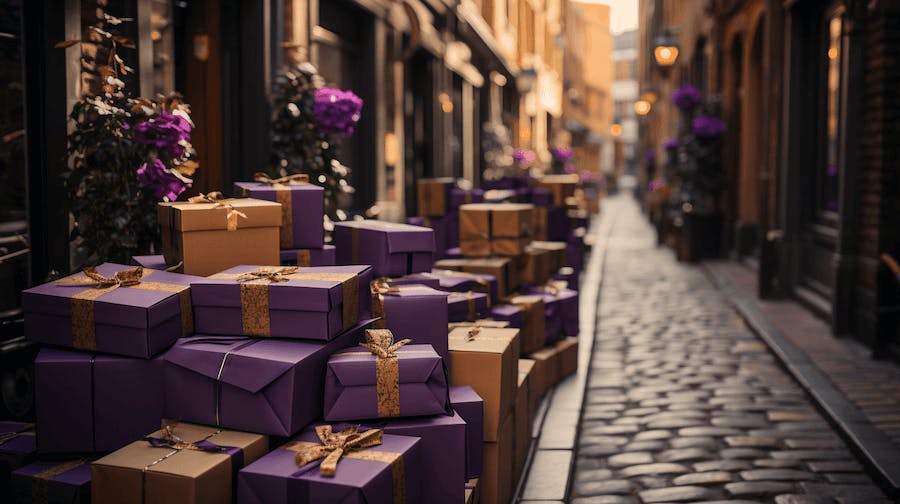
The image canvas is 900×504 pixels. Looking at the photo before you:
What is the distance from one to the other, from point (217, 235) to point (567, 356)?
3860 millimetres

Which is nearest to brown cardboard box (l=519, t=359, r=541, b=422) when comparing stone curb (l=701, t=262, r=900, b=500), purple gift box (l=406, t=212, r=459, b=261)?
stone curb (l=701, t=262, r=900, b=500)

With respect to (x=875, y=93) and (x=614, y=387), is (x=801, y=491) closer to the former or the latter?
(x=614, y=387)

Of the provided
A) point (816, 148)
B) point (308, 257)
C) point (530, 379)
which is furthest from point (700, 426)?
point (816, 148)

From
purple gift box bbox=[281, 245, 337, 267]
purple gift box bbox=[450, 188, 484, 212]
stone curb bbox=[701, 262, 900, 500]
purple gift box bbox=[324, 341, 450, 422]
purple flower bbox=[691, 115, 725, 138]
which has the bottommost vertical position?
stone curb bbox=[701, 262, 900, 500]

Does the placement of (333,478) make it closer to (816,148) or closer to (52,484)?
(52,484)

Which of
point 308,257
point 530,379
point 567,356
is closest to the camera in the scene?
point 308,257

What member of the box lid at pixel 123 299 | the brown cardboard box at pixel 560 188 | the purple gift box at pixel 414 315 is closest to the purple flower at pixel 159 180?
the box lid at pixel 123 299

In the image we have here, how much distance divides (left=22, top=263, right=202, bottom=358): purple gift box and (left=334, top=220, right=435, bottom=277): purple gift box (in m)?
1.41

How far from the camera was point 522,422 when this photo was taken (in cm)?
511

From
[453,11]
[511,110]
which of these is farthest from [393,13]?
[511,110]

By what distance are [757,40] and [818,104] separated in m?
4.61

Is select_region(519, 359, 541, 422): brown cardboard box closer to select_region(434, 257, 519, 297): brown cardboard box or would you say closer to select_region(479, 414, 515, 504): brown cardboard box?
select_region(479, 414, 515, 504): brown cardboard box

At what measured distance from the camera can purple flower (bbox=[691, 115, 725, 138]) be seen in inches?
663

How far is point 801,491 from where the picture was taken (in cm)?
495
